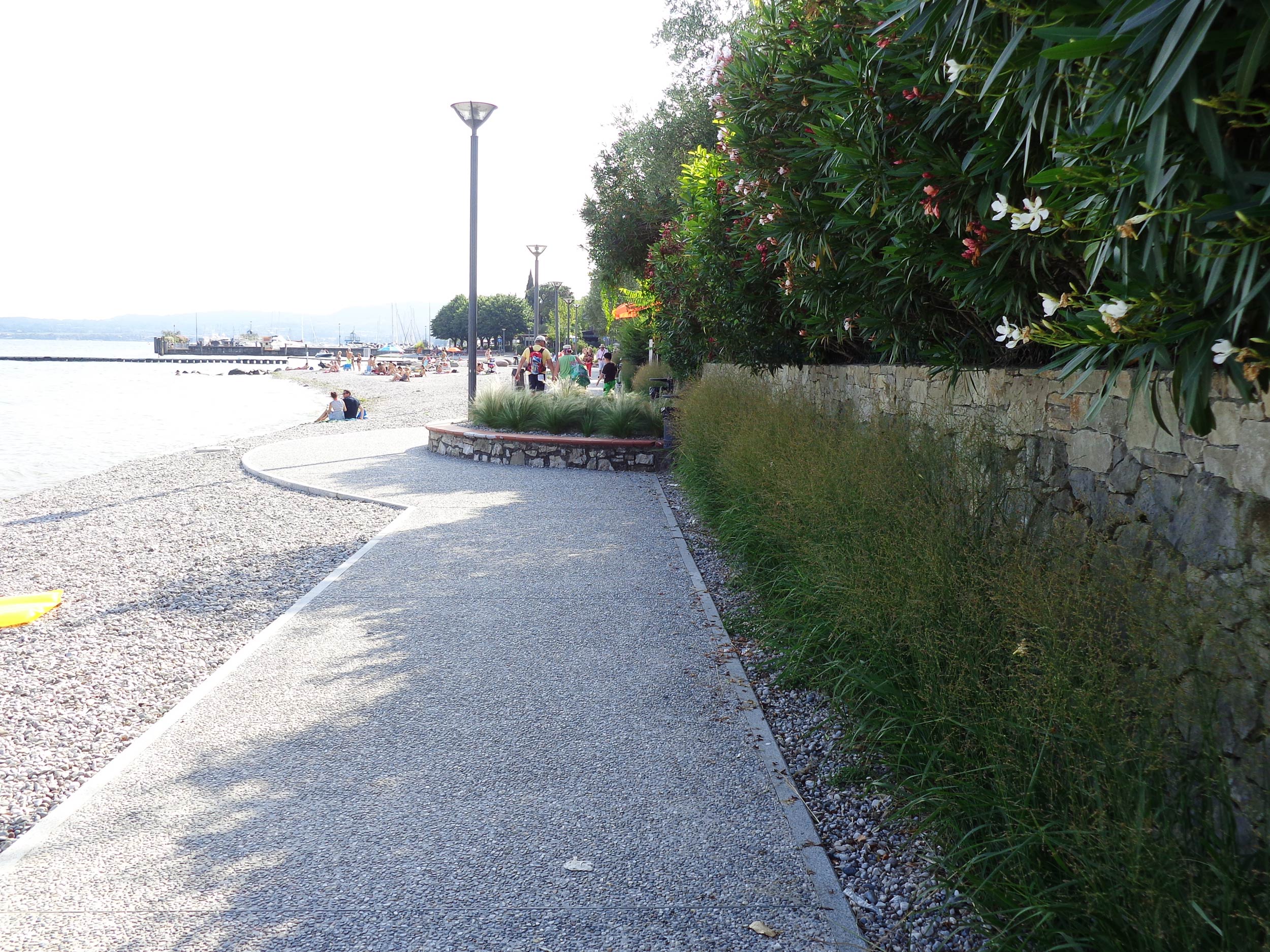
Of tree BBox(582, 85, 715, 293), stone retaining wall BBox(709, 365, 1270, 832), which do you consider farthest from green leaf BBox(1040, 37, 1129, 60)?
tree BBox(582, 85, 715, 293)

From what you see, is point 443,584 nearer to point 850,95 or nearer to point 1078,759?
point 850,95

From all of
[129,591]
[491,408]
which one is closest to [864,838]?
[129,591]

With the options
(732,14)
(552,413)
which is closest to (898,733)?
(552,413)

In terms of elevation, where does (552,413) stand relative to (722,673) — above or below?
above

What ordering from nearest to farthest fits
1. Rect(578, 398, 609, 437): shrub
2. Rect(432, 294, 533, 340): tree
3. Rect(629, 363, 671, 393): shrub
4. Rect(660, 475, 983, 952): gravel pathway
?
1. Rect(660, 475, 983, 952): gravel pathway
2. Rect(578, 398, 609, 437): shrub
3. Rect(629, 363, 671, 393): shrub
4. Rect(432, 294, 533, 340): tree

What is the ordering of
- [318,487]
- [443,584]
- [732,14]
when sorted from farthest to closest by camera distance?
[732,14] → [318,487] → [443,584]

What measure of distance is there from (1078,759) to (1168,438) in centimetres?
125

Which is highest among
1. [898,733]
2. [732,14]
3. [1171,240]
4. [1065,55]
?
[732,14]

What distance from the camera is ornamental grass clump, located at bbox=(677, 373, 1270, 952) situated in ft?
7.18

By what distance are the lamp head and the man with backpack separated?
5.44 meters

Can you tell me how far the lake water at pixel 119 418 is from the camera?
67.3ft

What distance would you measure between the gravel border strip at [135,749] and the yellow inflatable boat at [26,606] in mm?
1707

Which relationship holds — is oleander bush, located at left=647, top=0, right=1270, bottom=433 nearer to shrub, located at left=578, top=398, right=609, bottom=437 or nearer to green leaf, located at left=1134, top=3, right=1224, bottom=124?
green leaf, located at left=1134, top=3, right=1224, bottom=124

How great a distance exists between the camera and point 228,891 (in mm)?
2879
